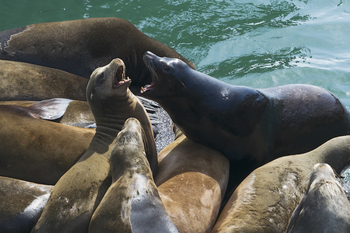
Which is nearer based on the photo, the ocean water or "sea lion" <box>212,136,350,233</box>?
"sea lion" <box>212,136,350,233</box>

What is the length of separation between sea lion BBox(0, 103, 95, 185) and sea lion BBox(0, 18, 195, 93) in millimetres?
1700

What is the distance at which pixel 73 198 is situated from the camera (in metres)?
2.59

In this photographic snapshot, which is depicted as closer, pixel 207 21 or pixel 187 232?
pixel 187 232

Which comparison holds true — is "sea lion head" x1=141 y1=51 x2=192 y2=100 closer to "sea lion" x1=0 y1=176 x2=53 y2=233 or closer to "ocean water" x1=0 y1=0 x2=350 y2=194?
"sea lion" x1=0 y1=176 x2=53 y2=233

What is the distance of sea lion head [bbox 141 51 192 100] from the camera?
346 centimetres

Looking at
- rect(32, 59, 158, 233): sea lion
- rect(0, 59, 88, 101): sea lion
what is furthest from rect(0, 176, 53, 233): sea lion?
rect(0, 59, 88, 101): sea lion

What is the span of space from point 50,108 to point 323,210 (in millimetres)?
3048

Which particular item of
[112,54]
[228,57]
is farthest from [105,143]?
[228,57]

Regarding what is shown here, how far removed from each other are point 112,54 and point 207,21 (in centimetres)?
358

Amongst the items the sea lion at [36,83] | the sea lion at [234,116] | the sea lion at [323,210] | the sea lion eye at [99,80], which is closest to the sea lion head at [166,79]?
the sea lion at [234,116]

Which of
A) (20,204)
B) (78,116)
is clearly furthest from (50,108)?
(20,204)

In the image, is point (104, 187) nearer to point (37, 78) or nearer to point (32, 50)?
point (37, 78)

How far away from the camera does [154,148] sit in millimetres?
3289

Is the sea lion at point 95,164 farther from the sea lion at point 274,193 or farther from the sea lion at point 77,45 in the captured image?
the sea lion at point 77,45
